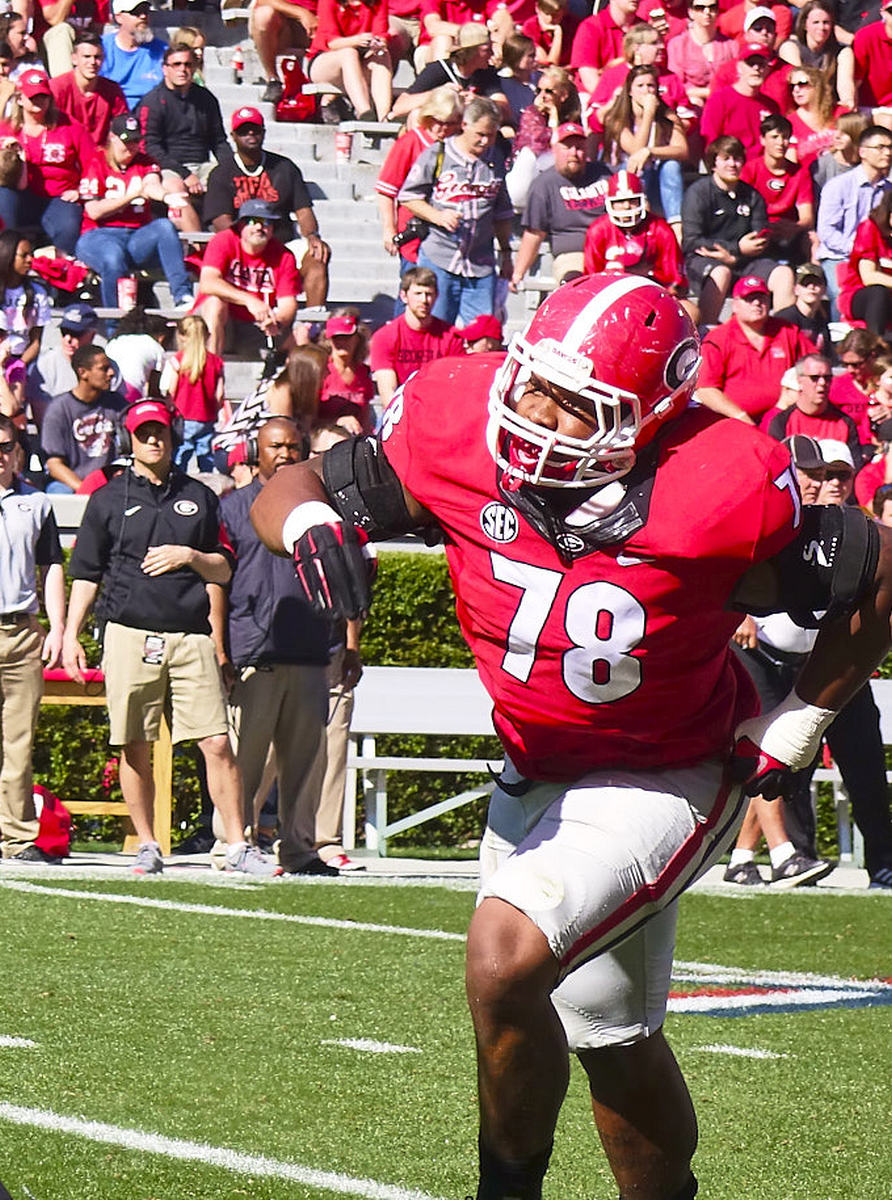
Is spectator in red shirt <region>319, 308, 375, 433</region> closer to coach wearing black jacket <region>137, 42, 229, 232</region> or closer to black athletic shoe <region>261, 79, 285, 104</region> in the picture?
Answer: coach wearing black jacket <region>137, 42, 229, 232</region>

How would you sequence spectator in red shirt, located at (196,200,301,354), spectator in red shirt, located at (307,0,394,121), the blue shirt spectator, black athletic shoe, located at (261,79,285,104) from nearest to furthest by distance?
spectator in red shirt, located at (196,200,301,354) → the blue shirt spectator → spectator in red shirt, located at (307,0,394,121) → black athletic shoe, located at (261,79,285,104)

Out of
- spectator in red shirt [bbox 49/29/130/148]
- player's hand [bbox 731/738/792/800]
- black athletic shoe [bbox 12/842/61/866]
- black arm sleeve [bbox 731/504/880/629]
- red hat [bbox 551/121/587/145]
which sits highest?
spectator in red shirt [bbox 49/29/130/148]

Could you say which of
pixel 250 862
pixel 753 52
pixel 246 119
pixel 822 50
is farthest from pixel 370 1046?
pixel 822 50

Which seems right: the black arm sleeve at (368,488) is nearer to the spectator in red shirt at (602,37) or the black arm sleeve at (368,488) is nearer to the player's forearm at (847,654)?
the player's forearm at (847,654)

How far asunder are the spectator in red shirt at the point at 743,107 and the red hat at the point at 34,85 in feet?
15.4

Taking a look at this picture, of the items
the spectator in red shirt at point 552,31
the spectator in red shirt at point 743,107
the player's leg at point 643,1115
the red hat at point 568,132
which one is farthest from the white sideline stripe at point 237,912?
the spectator in red shirt at point 552,31

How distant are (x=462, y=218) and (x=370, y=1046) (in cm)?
824

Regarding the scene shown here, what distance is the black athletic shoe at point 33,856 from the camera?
8977 millimetres

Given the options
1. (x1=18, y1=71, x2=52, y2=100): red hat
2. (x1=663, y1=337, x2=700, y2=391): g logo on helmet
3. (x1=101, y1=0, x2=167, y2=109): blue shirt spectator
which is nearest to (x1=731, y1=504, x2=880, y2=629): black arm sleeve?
(x1=663, y1=337, x2=700, y2=391): g logo on helmet

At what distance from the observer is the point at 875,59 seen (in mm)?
15555

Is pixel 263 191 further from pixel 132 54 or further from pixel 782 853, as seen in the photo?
pixel 782 853

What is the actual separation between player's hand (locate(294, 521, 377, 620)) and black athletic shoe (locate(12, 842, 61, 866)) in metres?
5.93

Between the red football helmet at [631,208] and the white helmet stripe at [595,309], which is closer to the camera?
the white helmet stripe at [595,309]

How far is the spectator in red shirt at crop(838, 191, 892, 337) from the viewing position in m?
13.4
